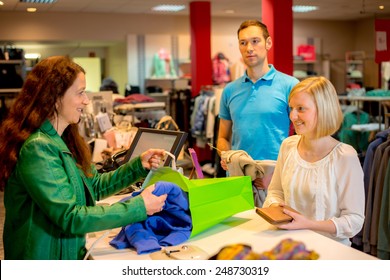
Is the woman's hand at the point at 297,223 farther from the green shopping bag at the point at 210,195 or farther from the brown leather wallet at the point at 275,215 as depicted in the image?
the green shopping bag at the point at 210,195

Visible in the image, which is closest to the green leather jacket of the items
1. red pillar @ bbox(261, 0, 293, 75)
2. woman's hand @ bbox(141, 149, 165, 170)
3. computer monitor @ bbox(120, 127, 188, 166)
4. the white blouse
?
woman's hand @ bbox(141, 149, 165, 170)

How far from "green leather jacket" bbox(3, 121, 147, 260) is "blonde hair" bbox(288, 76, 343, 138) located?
2.55 feet

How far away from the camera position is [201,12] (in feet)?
33.4

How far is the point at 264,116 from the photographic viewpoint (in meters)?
3.31

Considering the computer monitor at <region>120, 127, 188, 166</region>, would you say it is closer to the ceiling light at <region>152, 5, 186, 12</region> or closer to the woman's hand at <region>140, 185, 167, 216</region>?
the woman's hand at <region>140, 185, 167, 216</region>

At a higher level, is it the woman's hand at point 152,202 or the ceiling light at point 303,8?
the ceiling light at point 303,8

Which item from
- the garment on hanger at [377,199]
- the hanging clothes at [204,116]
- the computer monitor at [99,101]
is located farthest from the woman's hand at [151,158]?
the hanging clothes at [204,116]

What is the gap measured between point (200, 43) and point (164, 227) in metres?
8.47

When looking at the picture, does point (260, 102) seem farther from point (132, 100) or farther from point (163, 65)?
point (163, 65)

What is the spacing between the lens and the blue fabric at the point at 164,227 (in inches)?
77.3

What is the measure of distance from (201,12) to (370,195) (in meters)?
6.88

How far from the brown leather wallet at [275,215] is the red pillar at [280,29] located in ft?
16.6

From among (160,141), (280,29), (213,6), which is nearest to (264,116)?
(160,141)
